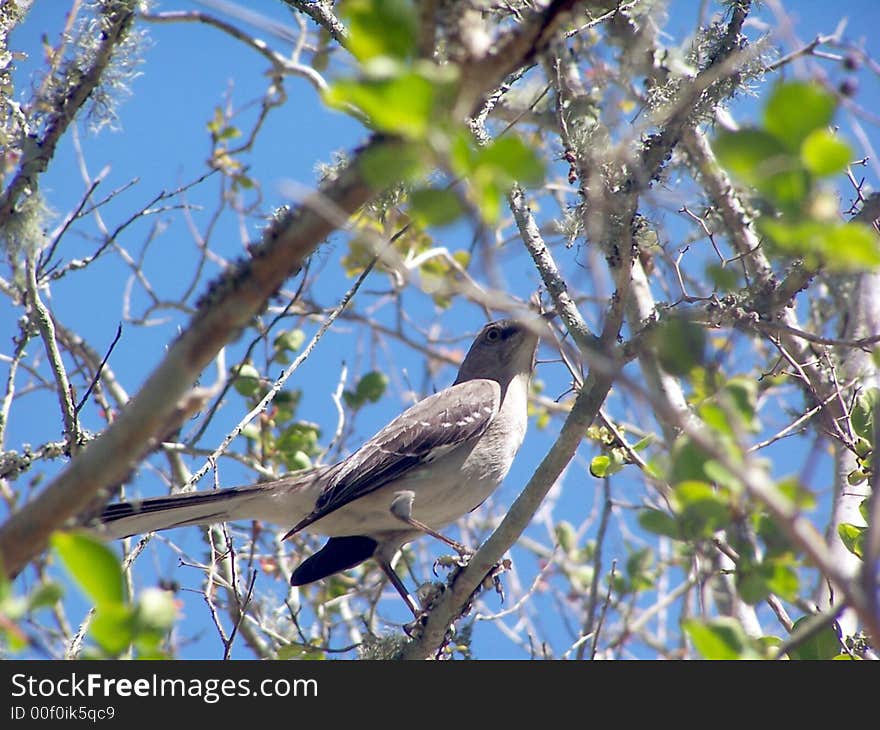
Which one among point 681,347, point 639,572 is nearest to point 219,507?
point 639,572

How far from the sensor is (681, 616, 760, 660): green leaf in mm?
2094

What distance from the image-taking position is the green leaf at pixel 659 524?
2.30 m

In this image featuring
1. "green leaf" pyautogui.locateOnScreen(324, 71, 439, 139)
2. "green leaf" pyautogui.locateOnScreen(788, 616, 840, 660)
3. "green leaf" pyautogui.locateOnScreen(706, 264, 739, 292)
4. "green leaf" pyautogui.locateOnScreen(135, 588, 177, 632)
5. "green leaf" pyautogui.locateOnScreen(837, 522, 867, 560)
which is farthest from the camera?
"green leaf" pyautogui.locateOnScreen(837, 522, 867, 560)

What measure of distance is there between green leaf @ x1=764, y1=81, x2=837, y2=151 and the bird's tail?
124 inches

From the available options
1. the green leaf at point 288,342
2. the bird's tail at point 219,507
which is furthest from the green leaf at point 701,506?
the green leaf at point 288,342

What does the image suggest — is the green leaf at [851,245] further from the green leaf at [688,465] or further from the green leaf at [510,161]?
the green leaf at [688,465]


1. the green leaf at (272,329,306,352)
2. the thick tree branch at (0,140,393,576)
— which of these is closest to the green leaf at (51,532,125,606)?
the thick tree branch at (0,140,393,576)

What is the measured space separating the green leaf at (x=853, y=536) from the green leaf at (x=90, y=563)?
2788mm

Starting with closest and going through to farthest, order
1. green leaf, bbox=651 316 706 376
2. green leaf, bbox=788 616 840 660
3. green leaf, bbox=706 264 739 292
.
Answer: green leaf, bbox=651 316 706 376 → green leaf, bbox=706 264 739 292 → green leaf, bbox=788 616 840 660

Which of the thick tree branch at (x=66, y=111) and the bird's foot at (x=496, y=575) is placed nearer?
the thick tree branch at (x=66, y=111)

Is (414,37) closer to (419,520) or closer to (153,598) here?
(153,598)

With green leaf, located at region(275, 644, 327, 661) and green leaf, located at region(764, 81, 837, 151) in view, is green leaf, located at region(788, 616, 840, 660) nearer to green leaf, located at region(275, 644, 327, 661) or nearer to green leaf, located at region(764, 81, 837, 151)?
green leaf, located at region(764, 81, 837, 151)
